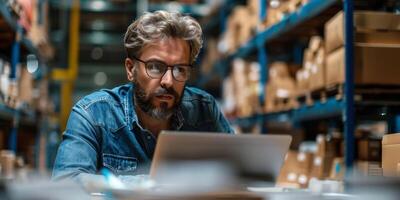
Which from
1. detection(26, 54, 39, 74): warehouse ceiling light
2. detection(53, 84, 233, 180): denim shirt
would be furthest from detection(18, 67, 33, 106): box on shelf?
detection(53, 84, 233, 180): denim shirt

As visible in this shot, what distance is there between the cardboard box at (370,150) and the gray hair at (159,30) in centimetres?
132

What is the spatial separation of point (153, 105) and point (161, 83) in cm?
12

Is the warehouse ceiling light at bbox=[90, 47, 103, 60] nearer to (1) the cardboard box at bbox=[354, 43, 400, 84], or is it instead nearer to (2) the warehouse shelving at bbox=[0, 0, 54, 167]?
(2) the warehouse shelving at bbox=[0, 0, 54, 167]

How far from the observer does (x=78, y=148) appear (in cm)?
235

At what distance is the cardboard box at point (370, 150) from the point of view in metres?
3.48

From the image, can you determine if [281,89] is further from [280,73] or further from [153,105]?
[153,105]

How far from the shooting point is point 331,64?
12.1 ft

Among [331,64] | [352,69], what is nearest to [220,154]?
[352,69]

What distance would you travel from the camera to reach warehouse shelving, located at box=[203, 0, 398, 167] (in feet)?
11.0

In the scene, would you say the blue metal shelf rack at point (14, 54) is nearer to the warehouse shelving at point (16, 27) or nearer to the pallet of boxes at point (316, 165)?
the warehouse shelving at point (16, 27)

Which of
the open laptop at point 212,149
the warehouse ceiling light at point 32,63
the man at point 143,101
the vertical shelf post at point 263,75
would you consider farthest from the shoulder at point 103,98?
the warehouse ceiling light at point 32,63

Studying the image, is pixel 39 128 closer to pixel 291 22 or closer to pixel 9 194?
pixel 291 22

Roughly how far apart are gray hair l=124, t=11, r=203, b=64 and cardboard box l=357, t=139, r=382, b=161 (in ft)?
4.33

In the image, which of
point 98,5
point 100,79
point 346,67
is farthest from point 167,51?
point 100,79
